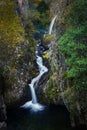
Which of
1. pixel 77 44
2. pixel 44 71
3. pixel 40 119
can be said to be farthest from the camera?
pixel 44 71

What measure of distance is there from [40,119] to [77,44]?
7.03m

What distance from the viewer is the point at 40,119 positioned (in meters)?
21.3

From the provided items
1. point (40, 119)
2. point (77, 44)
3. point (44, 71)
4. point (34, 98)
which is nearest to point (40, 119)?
point (40, 119)

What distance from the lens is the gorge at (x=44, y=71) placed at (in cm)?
1712

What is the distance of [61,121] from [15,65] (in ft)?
19.6

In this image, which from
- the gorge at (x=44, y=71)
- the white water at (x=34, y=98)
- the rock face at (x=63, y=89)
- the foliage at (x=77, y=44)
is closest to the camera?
the foliage at (x=77, y=44)

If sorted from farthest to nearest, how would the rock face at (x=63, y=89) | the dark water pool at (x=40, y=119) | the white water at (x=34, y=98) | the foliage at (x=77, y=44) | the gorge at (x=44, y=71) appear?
the white water at (x=34, y=98)
the dark water pool at (x=40, y=119)
the rock face at (x=63, y=89)
the gorge at (x=44, y=71)
the foliage at (x=77, y=44)

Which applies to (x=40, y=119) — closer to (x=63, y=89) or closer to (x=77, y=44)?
(x=63, y=89)

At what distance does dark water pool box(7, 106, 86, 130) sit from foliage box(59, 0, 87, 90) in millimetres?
3672

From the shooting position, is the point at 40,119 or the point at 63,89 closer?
the point at 63,89

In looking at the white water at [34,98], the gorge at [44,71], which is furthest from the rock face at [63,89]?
the white water at [34,98]

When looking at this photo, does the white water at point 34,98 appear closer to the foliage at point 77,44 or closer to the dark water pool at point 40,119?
the dark water pool at point 40,119

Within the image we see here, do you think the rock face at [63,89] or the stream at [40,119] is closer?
the rock face at [63,89]

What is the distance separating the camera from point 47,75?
80.2ft
